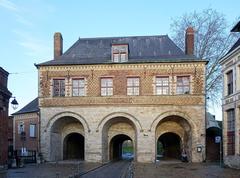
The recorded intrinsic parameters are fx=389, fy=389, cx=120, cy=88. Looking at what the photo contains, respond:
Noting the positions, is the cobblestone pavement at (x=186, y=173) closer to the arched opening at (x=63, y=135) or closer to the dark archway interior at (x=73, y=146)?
the arched opening at (x=63, y=135)

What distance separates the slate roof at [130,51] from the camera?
36781 mm

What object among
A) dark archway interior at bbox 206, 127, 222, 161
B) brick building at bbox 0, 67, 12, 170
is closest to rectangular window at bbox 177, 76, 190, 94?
dark archway interior at bbox 206, 127, 222, 161

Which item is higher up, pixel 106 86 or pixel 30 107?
pixel 106 86

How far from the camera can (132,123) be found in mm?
36688

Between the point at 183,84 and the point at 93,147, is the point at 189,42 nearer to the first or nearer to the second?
the point at 183,84

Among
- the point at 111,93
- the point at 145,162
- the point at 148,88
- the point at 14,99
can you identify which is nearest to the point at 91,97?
the point at 111,93

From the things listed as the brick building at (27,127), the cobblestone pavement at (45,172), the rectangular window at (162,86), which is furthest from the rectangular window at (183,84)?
the brick building at (27,127)

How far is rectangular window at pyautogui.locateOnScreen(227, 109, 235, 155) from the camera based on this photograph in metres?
27.1

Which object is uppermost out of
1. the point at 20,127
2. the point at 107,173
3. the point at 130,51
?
the point at 130,51

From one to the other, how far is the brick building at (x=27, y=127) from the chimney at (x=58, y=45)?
33.7ft

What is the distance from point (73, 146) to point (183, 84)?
14007 millimetres

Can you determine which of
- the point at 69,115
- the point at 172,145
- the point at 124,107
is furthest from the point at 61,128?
the point at 172,145

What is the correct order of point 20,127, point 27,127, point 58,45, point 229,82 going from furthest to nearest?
1. point 20,127
2. point 27,127
3. point 58,45
4. point 229,82

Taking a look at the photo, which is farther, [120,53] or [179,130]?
[179,130]
